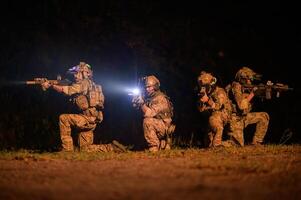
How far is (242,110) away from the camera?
43.6 feet

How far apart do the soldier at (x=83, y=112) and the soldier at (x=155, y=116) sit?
822 millimetres

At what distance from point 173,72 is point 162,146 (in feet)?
15.6

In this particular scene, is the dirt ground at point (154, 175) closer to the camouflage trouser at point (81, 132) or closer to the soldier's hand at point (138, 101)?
the camouflage trouser at point (81, 132)

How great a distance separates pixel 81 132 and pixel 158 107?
6.39ft

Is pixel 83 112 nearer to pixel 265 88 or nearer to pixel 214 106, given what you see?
pixel 214 106

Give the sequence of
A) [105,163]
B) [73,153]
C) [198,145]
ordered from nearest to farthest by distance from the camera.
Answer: [105,163], [73,153], [198,145]

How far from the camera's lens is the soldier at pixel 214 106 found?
504 inches

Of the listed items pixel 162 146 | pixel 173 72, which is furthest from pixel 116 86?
pixel 162 146

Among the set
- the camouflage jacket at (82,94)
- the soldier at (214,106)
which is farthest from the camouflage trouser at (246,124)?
the camouflage jacket at (82,94)

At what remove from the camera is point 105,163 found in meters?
9.87

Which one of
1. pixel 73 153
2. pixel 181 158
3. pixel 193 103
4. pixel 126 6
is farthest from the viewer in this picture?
pixel 126 6

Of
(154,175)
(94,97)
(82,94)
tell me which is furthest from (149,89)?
(154,175)

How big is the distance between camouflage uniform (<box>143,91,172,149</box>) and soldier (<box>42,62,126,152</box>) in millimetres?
808

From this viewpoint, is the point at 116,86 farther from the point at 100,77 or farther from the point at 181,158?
the point at 181,158
